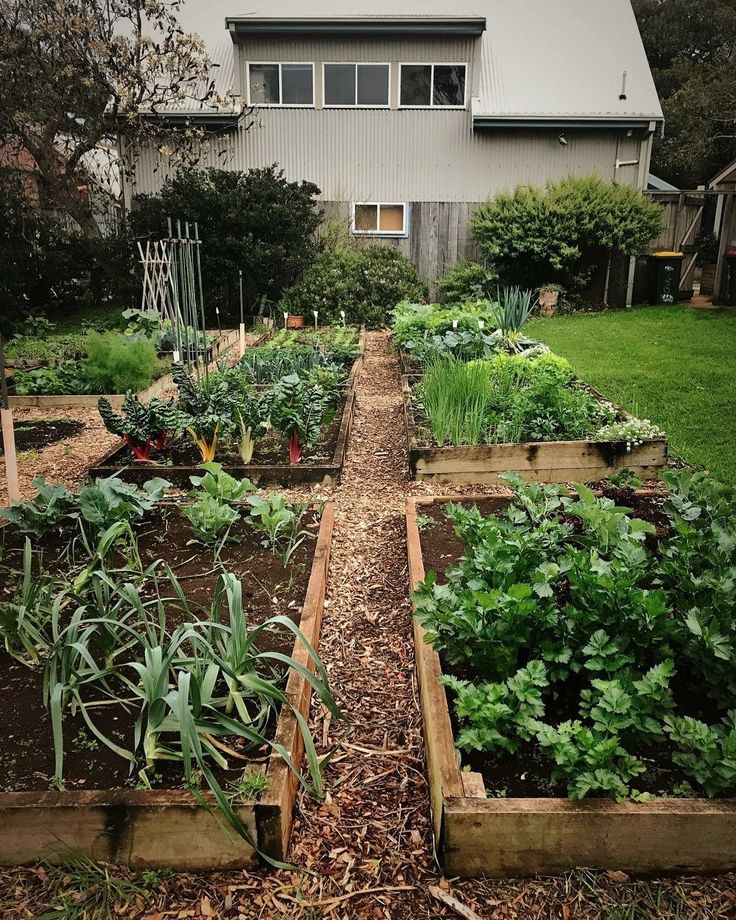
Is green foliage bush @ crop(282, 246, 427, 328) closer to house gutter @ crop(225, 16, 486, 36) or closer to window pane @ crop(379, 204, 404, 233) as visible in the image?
window pane @ crop(379, 204, 404, 233)

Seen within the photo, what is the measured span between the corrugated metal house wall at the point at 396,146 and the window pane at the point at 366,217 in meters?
0.23

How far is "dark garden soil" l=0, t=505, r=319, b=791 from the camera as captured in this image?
7.11 feet

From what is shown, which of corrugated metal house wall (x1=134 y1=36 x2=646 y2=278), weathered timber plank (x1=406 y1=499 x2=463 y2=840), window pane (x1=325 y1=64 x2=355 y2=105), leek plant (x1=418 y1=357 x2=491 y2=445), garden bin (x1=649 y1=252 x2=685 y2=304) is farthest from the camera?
window pane (x1=325 y1=64 x2=355 y2=105)

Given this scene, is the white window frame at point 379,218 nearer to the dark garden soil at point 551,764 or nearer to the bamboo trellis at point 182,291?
the bamboo trellis at point 182,291

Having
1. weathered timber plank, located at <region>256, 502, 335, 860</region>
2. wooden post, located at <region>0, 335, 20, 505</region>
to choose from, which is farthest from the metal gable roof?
weathered timber plank, located at <region>256, 502, 335, 860</region>

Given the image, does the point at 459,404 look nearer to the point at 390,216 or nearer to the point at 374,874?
the point at 374,874

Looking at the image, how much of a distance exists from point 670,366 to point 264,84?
11614mm

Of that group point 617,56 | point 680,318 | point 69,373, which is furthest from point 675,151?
point 69,373

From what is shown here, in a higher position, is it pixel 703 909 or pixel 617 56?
pixel 617 56

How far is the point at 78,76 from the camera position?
12.6m

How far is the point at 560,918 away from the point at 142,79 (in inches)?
560

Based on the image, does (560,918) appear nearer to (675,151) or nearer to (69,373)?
(69,373)

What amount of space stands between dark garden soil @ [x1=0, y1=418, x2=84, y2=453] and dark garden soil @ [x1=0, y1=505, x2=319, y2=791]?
2500 mm

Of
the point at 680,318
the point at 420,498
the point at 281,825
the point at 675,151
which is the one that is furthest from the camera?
the point at 675,151
